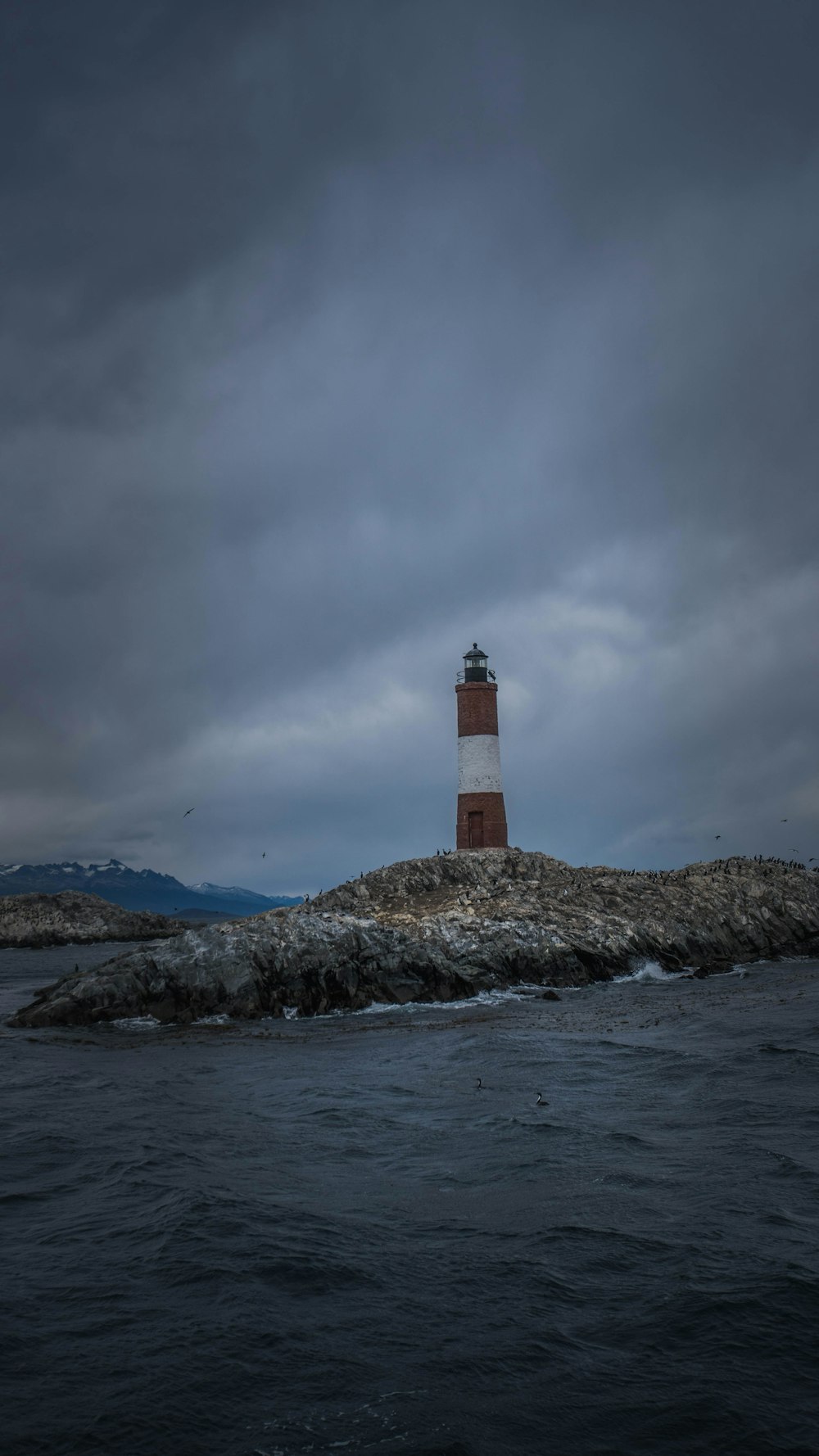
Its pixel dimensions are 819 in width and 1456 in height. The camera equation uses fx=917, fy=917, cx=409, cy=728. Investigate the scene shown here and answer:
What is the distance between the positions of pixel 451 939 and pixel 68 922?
57.0 metres

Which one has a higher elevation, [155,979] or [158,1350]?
[155,979]

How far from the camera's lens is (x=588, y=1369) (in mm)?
7426

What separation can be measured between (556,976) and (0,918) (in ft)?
201

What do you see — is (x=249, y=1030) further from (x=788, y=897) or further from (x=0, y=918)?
(x=0, y=918)

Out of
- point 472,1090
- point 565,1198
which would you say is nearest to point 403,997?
point 472,1090

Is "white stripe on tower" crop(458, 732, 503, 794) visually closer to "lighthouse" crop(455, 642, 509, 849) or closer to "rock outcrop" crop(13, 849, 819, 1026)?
"lighthouse" crop(455, 642, 509, 849)

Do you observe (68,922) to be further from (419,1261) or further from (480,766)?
(419,1261)

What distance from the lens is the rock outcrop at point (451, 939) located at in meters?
30.3

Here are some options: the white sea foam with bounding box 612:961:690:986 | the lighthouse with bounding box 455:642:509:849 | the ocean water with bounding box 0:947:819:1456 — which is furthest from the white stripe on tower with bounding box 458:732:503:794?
the ocean water with bounding box 0:947:819:1456

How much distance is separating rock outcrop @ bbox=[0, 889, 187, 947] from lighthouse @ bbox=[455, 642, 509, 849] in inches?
1554

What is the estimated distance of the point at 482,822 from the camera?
2151 inches

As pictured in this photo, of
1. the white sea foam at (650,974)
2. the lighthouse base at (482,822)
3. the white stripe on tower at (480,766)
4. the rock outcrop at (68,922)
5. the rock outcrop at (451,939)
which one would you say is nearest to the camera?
the rock outcrop at (451,939)

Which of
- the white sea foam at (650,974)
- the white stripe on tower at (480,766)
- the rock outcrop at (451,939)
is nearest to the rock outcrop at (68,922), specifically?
the white stripe on tower at (480,766)

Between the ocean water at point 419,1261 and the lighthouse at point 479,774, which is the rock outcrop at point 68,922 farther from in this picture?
the ocean water at point 419,1261
